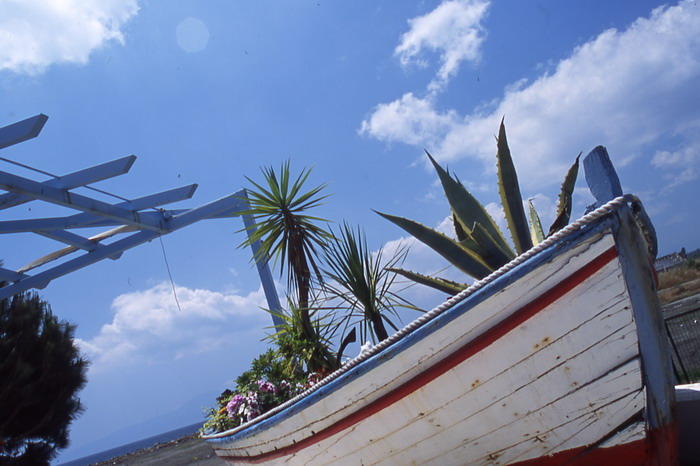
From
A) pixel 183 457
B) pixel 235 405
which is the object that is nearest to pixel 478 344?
pixel 235 405

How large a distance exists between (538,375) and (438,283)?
2.09 m

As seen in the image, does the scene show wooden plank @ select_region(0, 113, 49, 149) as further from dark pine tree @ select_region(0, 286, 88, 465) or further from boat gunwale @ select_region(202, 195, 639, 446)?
dark pine tree @ select_region(0, 286, 88, 465)

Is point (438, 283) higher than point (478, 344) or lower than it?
higher

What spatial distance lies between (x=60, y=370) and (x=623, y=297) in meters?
14.5

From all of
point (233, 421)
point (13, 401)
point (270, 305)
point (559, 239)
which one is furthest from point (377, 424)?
point (13, 401)

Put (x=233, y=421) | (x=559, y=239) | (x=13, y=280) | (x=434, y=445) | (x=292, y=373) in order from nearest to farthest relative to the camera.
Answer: (x=559, y=239)
(x=434, y=445)
(x=233, y=421)
(x=292, y=373)
(x=13, y=280)

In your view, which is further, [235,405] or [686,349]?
[686,349]

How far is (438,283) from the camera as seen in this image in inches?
182

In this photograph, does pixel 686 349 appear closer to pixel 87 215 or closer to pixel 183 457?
pixel 87 215

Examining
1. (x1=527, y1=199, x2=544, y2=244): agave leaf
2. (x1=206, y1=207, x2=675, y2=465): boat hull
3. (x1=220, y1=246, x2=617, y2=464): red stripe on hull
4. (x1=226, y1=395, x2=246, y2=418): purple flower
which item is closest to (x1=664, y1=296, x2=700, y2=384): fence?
(x1=527, y1=199, x2=544, y2=244): agave leaf

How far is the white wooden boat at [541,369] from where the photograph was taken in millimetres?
2449

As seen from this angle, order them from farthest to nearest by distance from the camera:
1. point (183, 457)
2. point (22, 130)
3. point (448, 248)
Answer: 1. point (183, 457)
2. point (22, 130)
3. point (448, 248)

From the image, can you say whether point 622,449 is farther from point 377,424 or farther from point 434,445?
point 377,424

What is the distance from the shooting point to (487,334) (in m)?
2.57
